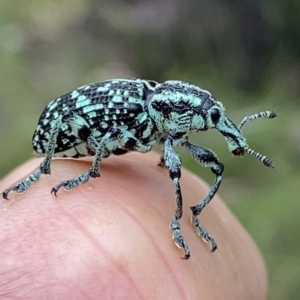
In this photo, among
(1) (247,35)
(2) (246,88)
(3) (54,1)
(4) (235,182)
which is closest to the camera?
(4) (235,182)

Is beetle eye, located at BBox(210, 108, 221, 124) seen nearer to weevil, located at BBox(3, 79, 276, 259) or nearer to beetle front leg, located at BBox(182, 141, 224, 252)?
weevil, located at BBox(3, 79, 276, 259)

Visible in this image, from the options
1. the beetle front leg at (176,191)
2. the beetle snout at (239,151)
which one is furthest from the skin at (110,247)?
the beetle snout at (239,151)

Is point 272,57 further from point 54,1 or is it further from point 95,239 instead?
point 95,239

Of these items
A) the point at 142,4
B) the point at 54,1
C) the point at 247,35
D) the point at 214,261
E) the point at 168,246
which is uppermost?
the point at 54,1

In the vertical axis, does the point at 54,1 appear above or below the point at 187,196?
above

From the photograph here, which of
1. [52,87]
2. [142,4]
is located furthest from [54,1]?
[52,87]

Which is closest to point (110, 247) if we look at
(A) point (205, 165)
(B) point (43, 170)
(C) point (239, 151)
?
(B) point (43, 170)

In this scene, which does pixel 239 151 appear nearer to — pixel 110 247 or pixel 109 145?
pixel 109 145
